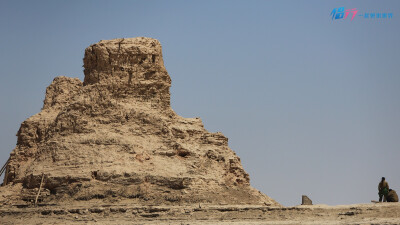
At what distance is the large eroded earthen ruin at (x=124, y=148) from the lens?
126 feet

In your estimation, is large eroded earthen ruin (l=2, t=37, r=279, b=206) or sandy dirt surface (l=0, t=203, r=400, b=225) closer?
sandy dirt surface (l=0, t=203, r=400, b=225)

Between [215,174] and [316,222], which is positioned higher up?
[215,174]

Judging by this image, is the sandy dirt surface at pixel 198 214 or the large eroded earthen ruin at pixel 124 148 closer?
the sandy dirt surface at pixel 198 214

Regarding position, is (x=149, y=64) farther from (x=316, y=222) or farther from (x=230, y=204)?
(x=316, y=222)

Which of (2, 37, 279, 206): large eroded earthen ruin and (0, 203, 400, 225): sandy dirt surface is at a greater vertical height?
(2, 37, 279, 206): large eroded earthen ruin

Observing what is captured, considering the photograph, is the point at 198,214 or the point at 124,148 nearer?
the point at 198,214

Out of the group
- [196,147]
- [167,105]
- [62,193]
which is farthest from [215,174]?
[62,193]

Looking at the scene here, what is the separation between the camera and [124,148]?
39.5 metres

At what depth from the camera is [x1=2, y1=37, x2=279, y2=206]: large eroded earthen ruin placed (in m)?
38.3

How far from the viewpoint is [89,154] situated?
128ft

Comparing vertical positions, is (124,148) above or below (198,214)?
above

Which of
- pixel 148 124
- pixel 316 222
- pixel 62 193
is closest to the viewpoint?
pixel 316 222

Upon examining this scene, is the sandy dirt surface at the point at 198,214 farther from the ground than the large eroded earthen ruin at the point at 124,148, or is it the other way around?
the large eroded earthen ruin at the point at 124,148

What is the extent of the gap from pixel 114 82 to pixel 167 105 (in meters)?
2.75
